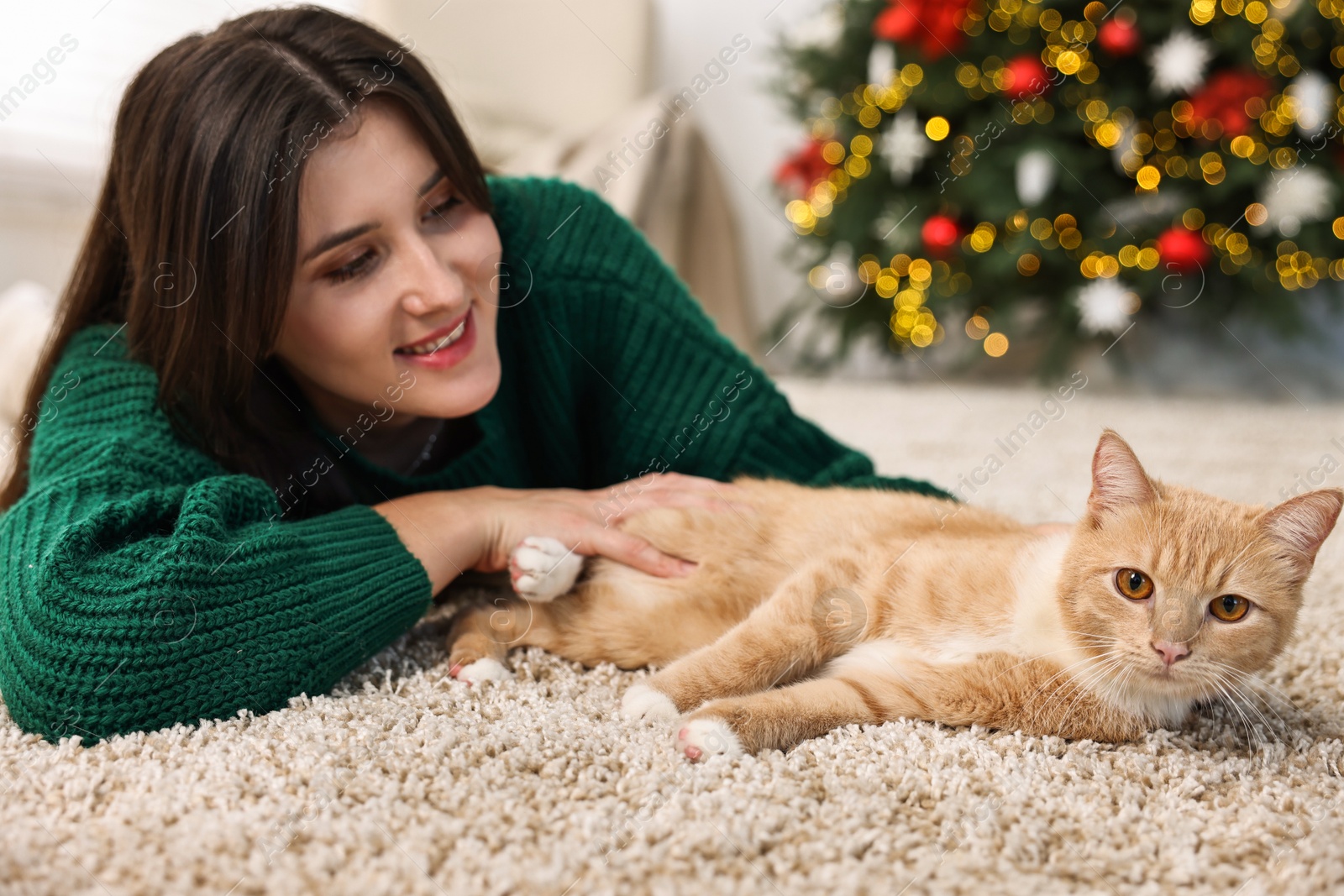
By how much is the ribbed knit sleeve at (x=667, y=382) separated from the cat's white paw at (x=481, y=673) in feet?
1.65

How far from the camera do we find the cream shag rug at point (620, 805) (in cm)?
71

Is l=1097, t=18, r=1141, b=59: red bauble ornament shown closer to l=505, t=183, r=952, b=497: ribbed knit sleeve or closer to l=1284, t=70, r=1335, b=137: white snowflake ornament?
l=1284, t=70, r=1335, b=137: white snowflake ornament

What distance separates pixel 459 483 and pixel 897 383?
2829 millimetres

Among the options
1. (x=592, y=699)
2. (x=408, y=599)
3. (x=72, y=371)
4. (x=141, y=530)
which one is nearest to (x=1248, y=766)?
(x=592, y=699)

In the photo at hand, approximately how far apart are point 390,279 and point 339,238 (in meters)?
0.08

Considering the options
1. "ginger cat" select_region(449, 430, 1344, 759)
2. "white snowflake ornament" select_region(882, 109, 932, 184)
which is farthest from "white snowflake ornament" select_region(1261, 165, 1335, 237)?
"ginger cat" select_region(449, 430, 1344, 759)

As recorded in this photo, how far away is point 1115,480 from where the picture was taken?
100cm

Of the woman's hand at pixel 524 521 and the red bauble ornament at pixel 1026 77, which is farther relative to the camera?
the red bauble ornament at pixel 1026 77

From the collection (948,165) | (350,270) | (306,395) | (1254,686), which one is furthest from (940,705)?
(948,165)

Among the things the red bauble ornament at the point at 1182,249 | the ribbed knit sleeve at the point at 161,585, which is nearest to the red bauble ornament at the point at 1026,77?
the red bauble ornament at the point at 1182,249

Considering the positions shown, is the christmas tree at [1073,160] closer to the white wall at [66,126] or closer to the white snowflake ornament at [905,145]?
the white snowflake ornament at [905,145]

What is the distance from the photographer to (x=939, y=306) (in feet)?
11.4

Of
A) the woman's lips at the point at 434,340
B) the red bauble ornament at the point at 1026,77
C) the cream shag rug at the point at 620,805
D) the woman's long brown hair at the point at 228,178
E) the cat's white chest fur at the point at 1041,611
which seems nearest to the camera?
the cream shag rug at the point at 620,805

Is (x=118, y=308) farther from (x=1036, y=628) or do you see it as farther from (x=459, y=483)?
(x=1036, y=628)
